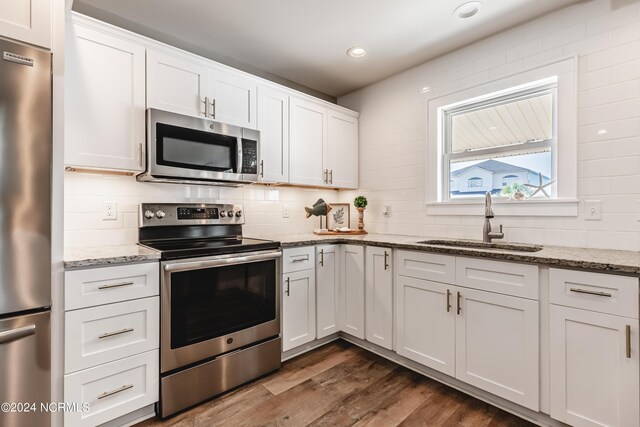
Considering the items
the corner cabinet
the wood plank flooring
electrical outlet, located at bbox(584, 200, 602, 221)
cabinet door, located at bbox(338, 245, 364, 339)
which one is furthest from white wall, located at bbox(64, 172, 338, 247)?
electrical outlet, located at bbox(584, 200, 602, 221)

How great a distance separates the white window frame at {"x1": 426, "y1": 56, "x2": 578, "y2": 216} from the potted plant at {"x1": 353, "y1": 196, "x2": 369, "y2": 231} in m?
0.64

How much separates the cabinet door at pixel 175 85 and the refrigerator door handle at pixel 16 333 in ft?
4.52

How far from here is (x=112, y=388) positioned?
5.32ft

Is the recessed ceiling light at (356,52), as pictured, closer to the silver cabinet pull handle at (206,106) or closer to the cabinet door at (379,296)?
the silver cabinet pull handle at (206,106)

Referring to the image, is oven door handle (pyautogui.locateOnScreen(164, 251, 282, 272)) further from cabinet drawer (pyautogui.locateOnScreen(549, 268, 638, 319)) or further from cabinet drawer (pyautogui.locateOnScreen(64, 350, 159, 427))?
cabinet drawer (pyautogui.locateOnScreen(549, 268, 638, 319))

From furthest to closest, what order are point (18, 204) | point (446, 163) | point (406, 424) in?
point (446, 163)
point (406, 424)
point (18, 204)

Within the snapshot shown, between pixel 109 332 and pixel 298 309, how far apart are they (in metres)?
1.25

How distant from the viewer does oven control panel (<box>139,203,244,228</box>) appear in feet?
7.16

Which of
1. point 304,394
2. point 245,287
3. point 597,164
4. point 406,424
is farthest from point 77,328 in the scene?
point 597,164

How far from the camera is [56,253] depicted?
4.71 feet

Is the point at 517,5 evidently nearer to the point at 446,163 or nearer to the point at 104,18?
the point at 446,163

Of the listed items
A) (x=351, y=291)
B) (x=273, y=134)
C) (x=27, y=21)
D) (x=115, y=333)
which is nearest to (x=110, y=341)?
(x=115, y=333)

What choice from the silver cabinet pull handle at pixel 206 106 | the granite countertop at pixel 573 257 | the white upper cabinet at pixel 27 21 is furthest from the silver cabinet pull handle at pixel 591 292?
the white upper cabinet at pixel 27 21

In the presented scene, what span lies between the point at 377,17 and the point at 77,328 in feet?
8.39
